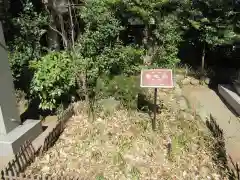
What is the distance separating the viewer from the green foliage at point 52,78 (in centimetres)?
753

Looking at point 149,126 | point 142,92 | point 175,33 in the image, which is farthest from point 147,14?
point 149,126

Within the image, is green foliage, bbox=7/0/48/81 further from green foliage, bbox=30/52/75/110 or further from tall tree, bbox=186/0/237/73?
tall tree, bbox=186/0/237/73

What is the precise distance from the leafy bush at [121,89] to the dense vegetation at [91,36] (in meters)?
0.11

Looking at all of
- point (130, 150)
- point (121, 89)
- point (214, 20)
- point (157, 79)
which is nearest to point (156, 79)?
point (157, 79)

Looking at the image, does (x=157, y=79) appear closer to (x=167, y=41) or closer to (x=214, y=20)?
(x=214, y=20)

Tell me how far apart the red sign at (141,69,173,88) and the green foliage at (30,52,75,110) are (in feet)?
7.06

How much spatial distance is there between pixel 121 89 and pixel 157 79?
1.86 m

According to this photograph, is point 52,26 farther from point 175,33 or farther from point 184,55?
point 184,55

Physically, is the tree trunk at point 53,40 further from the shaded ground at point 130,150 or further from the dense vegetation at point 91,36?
the shaded ground at point 130,150

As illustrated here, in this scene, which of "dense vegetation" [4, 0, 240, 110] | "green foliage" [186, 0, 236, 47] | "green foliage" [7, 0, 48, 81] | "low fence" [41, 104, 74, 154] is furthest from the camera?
"green foliage" [186, 0, 236, 47]

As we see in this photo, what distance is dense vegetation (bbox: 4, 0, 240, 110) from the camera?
807 centimetres

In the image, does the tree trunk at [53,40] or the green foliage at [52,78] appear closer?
the green foliage at [52,78]

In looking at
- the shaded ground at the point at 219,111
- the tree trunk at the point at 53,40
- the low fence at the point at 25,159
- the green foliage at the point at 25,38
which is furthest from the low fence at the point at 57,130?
the shaded ground at the point at 219,111

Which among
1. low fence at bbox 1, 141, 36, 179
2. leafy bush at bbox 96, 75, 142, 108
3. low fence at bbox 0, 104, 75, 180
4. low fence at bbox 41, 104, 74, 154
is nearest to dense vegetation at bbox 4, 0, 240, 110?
leafy bush at bbox 96, 75, 142, 108
